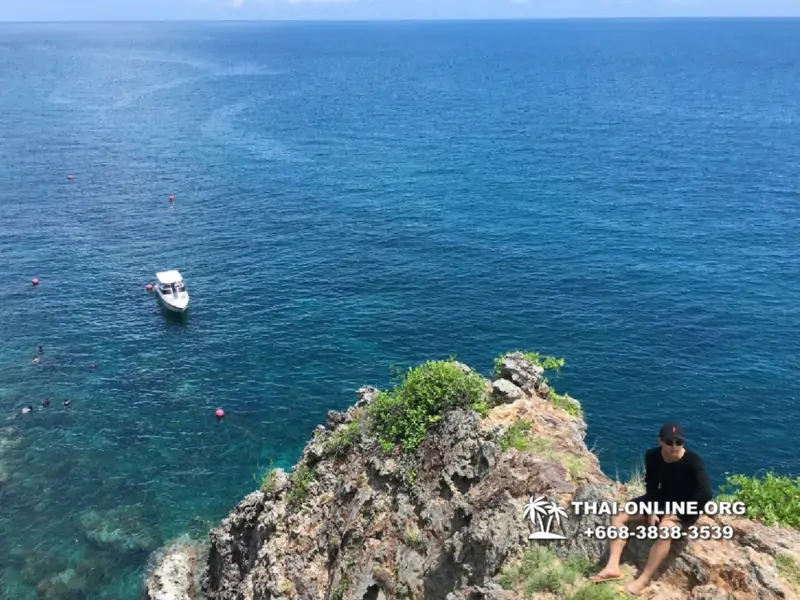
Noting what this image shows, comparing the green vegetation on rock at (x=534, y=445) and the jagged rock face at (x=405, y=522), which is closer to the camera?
the jagged rock face at (x=405, y=522)

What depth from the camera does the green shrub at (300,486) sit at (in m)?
29.9

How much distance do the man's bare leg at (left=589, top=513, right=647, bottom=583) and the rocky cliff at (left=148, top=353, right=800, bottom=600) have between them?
30 cm

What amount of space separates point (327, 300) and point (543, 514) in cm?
5632

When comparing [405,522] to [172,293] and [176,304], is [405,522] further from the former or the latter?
[172,293]

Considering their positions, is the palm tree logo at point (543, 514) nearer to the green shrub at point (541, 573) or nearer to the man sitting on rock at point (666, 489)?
the green shrub at point (541, 573)

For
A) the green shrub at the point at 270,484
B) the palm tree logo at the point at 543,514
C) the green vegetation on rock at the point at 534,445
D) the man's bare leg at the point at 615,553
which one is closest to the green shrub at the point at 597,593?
the man's bare leg at the point at 615,553

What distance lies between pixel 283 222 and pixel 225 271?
58.1ft

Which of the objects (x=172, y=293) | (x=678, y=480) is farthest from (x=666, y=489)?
(x=172, y=293)

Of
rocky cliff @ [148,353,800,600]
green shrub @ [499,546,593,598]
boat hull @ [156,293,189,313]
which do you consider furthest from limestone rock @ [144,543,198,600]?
boat hull @ [156,293,189,313]

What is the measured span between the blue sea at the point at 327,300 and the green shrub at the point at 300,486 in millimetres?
18472

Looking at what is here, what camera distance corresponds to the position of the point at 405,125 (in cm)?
15700

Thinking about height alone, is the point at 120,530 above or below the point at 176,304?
below

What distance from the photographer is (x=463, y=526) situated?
22.8m

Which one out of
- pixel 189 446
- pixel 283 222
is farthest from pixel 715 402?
pixel 283 222
